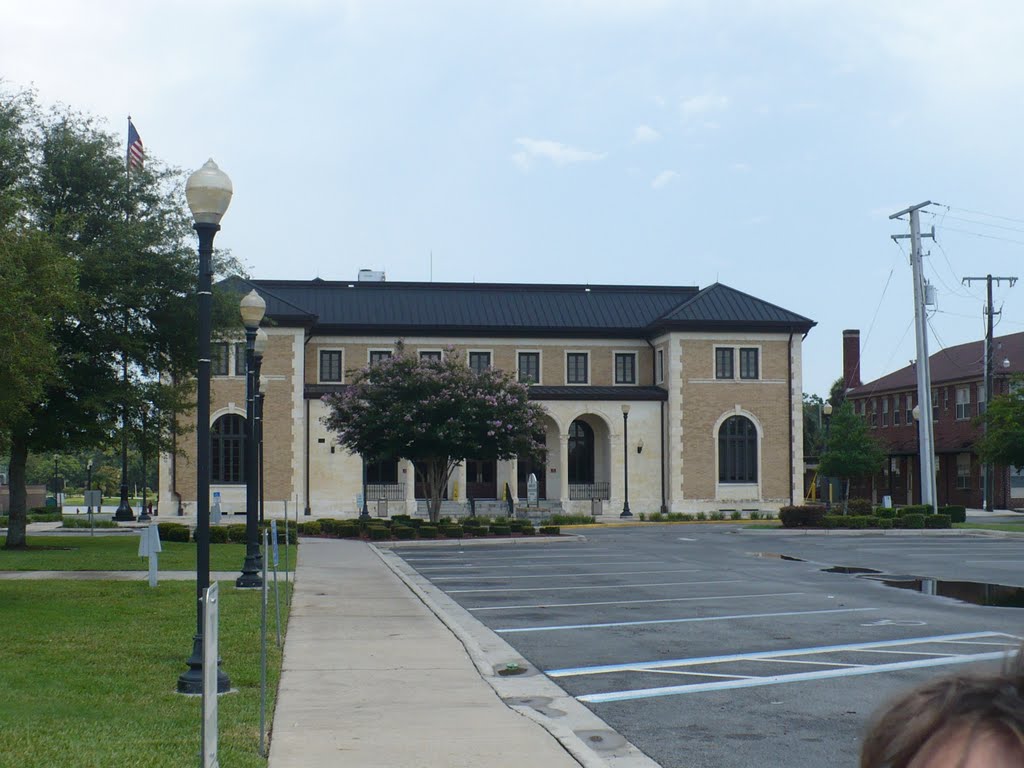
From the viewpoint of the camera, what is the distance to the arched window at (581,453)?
2106 inches

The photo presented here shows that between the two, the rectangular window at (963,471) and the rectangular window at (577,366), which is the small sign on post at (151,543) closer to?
the rectangular window at (577,366)

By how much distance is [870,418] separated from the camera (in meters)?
74.4

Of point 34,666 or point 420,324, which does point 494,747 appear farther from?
point 420,324

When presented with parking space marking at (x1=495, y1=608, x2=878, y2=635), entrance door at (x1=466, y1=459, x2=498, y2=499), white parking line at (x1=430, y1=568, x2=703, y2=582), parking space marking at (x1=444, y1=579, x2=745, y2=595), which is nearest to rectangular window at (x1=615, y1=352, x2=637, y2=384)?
entrance door at (x1=466, y1=459, x2=498, y2=499)

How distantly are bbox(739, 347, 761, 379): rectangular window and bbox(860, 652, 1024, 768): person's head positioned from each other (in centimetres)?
5073

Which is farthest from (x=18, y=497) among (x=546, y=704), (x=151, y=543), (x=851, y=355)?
(x=851, y=355)

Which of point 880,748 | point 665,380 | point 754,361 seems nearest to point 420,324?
point 665,380

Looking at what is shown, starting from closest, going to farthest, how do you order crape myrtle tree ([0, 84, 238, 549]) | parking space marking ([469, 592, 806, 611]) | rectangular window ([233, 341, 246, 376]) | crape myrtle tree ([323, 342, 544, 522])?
parking space marking ([469, 592, 806, 611])
crape myrtle tree ([0, 84, 238, 549])
crape myrtle tree ([323, 342, 544, 522])
rectangular window ([233, 341, 246, 376])

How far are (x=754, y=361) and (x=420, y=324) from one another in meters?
14.9

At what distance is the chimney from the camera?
75.2m

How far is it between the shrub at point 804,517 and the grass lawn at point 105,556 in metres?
17.3

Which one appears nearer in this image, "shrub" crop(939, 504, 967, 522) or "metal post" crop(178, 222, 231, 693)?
"metal post" crop(178, 222, 231, 693)

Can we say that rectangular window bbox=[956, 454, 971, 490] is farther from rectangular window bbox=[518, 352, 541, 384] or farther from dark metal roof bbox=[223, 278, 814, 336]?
rectangular window bbox=[518, 352, 541, 384]

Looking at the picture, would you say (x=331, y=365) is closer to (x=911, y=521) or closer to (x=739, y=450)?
(x=739, y=450)
